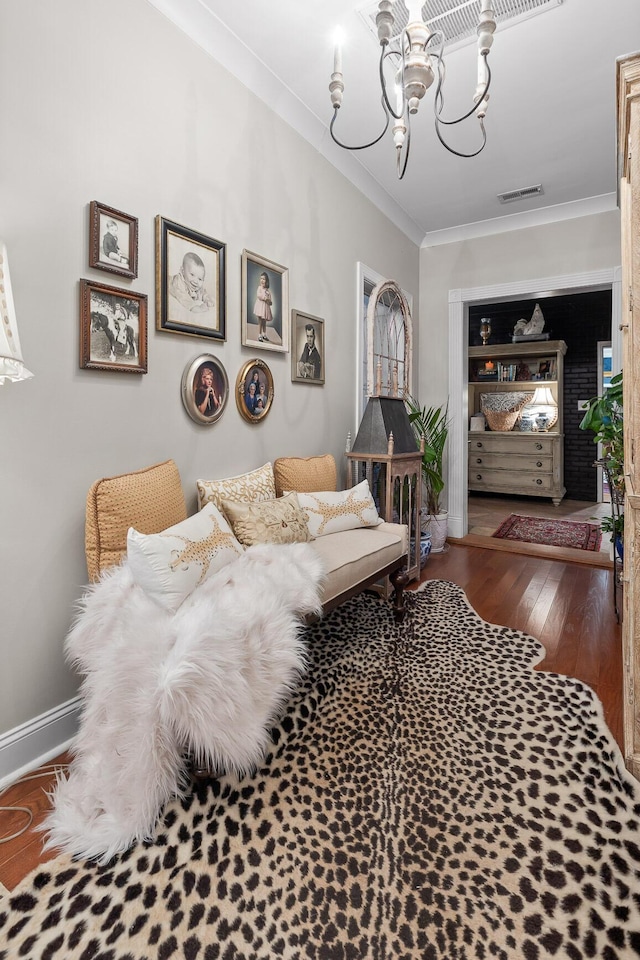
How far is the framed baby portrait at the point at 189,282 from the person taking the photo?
2014 millimetres

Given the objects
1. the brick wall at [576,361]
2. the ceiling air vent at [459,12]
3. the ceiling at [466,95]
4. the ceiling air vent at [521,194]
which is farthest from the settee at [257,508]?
the brick wall at [576,361]

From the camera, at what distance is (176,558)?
5.31 ft

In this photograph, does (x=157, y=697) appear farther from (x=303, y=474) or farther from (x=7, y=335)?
(x=303, y=474)

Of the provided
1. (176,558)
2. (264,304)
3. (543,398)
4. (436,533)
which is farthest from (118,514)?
(543,398)

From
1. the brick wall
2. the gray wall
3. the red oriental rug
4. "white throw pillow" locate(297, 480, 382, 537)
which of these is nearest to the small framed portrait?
the gray wall

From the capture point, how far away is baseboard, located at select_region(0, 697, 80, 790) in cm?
156

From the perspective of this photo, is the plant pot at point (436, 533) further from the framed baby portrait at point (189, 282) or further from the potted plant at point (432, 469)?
the framed baby portrait at point (189, 282)

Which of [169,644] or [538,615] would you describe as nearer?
[169,644]

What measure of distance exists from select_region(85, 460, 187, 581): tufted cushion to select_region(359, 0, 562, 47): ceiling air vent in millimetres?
2312

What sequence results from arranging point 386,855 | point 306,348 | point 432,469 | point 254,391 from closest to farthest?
point 386,855, point 254,391, point 306,348, point 432,469

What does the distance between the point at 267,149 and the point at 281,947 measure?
3250mm

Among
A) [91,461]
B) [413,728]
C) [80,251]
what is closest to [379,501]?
[413,728]

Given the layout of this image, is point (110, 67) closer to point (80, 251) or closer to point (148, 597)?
point (80, 251)

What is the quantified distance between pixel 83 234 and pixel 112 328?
1.08 feet
